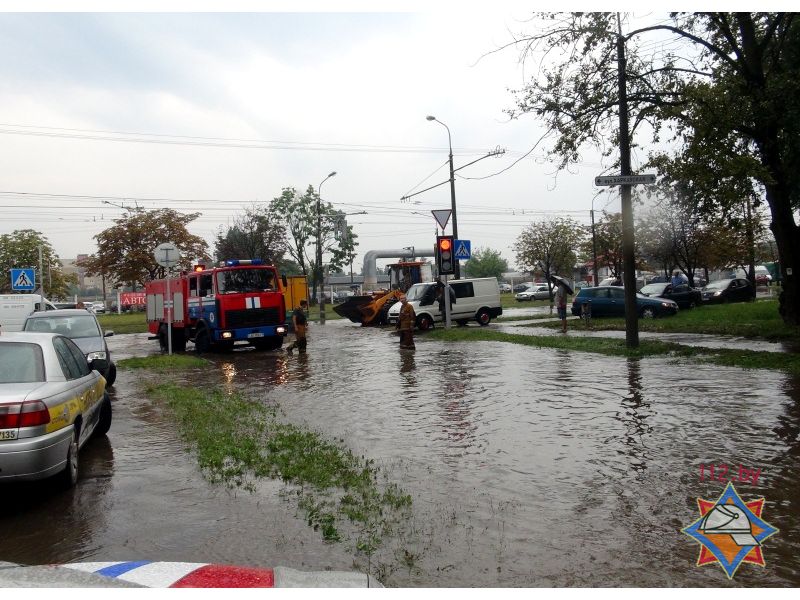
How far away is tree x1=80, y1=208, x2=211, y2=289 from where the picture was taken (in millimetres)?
49656

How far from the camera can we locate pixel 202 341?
22.1m

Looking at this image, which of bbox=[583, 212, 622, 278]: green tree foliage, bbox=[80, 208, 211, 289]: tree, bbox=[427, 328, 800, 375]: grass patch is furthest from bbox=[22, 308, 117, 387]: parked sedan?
bbox=[583, 212, 622, 278]: green tree foliage

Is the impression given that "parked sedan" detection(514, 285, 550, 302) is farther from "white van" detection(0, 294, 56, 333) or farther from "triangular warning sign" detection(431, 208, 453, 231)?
"white van" detection(0, 294, 56, 333)

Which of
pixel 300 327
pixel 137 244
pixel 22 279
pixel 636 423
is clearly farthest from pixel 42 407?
pixel 137 244

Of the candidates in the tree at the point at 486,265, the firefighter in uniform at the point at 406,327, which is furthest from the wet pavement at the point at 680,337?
the tree at the point at 486,265

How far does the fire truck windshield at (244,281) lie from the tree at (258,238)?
32.7 meters

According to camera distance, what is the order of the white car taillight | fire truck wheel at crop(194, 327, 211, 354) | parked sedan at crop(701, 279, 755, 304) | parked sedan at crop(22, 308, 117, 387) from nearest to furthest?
the white car taillight
parked sedan at crop(22, 308, 117, 387)
fire truck wheel at crop(194, 327, 211, 354)
parked sedan at crop(701, 279, 755, 304)

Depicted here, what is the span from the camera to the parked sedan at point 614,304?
1091 inches

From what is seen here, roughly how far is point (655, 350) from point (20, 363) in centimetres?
1363

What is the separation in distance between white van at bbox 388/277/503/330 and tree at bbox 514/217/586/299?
89.1ft

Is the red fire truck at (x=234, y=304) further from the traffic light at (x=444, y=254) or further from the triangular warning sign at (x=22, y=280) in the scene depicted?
the triangular warning sign at (x=22, y=280)

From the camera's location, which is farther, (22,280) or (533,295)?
(533,295)

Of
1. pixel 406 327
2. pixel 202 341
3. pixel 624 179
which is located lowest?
pixel 202 341

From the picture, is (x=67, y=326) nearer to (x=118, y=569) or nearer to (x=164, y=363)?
(x=164, y=363)
